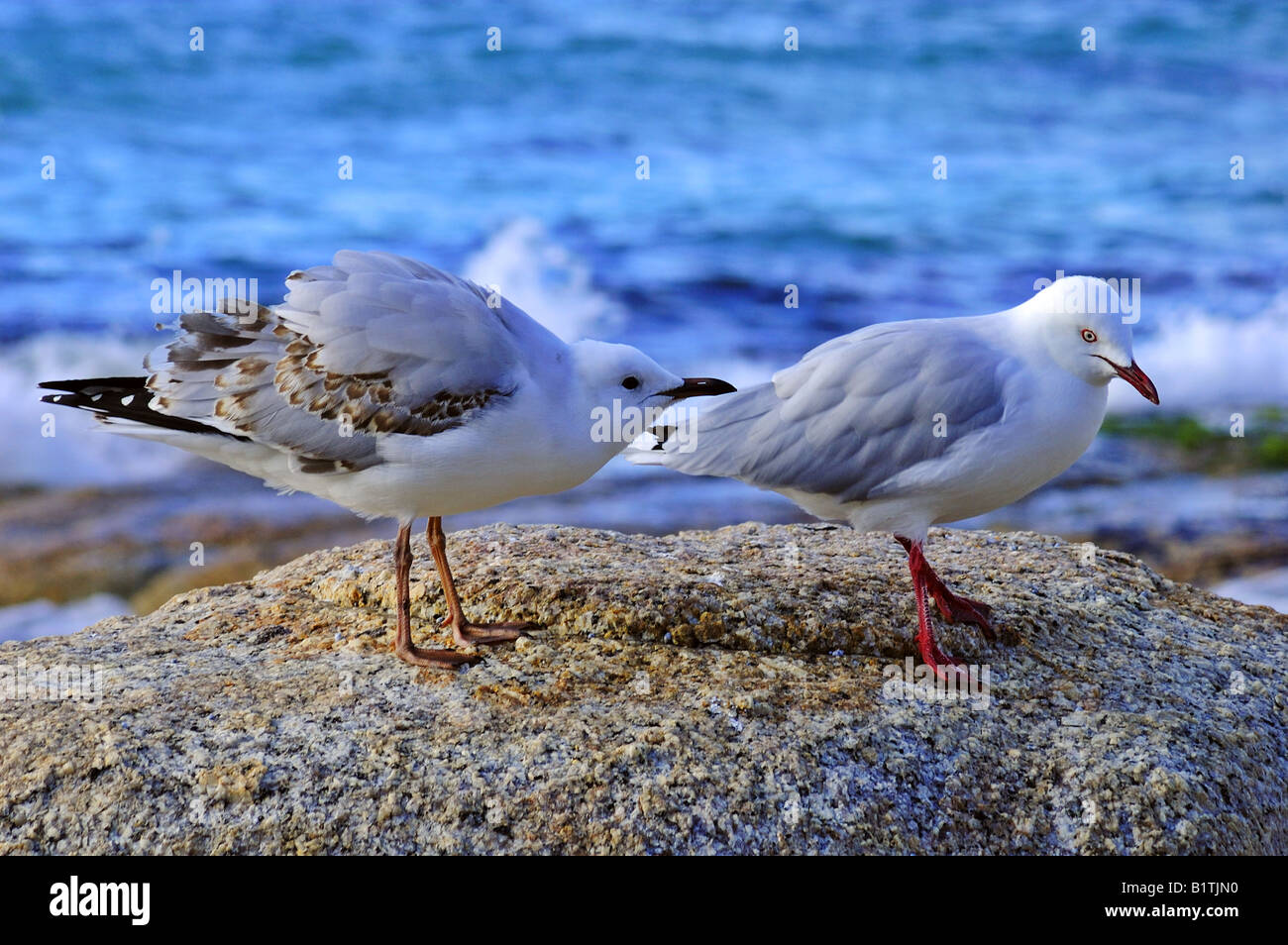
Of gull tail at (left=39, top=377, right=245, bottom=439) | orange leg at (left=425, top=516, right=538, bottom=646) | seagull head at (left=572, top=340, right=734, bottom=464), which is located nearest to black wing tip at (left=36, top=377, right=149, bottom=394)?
gull tail at (left=39, top=377, right=245, bottom=439)

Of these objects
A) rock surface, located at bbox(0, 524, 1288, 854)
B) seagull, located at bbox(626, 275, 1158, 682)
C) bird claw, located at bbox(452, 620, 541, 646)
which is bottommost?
rock surface, located at bbox(0, 524, 1288, 854)

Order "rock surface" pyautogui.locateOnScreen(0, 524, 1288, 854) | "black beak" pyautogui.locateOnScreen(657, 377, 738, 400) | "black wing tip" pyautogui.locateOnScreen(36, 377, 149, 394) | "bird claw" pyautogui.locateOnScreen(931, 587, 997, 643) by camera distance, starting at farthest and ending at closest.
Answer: "bird claw" pyautogui.locateOnScreen(931, 587, 997, 643) < "black wing tip" pyautogui.locateOnScreen(36, 377, 149, 394) < "black beak" pyautogui.locateOnScreen(657, 377, 738, 400) < "rock surface" pyautogui.locateOnScreen(0, 524, 1288, 854)

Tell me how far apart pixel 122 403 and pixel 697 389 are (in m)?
1.96

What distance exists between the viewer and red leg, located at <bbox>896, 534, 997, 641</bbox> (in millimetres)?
4730

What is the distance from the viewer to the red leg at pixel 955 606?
4.73m

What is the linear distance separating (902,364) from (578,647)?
4.94 feet

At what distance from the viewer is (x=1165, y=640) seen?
16.0 ft

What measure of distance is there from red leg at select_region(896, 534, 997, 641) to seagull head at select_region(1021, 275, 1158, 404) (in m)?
0.86

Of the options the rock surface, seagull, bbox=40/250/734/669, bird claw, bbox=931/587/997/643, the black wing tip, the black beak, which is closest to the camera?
the rock surface

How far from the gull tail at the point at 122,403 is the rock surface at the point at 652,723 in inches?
32.3

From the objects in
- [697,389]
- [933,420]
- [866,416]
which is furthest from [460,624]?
[933,420]

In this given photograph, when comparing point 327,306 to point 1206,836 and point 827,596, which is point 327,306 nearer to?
point 827,596

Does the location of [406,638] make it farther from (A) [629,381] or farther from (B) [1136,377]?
(B) [1136,377]

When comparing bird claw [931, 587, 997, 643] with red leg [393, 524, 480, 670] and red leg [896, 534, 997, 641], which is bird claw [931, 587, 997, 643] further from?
red leg [393, 524, 480, 670]
